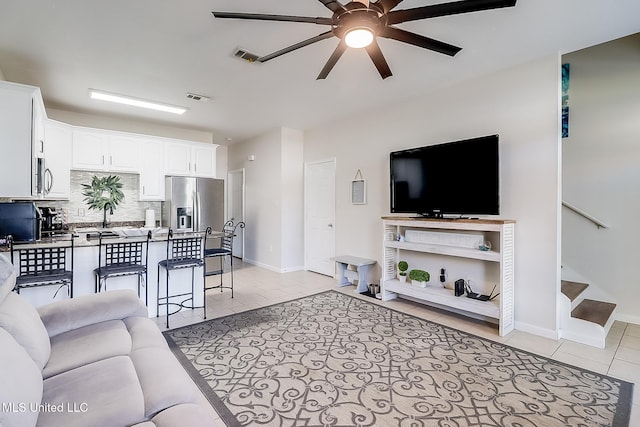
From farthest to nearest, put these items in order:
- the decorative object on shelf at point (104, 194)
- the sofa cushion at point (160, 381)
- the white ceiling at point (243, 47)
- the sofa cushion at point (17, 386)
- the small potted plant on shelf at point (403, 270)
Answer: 1. the decorative object on shelf at point (104, 194)
2. the small potted plant on shelf at point (403, 270)
3. the white ceiling at point (243, 47)
4. the sofa cushion at point (160, 381)
5. the sofa cushion at point (17, 386)

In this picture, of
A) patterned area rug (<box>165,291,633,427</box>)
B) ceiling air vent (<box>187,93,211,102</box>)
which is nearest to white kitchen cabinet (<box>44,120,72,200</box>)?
ceiling air vent (<box>187,93,211,102</box>)

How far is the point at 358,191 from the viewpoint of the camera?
4.90 metres

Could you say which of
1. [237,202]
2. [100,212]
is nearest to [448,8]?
A: [100,212]

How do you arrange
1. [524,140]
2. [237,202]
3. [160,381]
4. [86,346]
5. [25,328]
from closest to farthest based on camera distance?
[160,381], [25,328], [86,346], [524,140], [237,202]

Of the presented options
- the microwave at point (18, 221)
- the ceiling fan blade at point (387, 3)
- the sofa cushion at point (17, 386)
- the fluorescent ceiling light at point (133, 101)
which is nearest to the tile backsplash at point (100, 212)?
the fluorescent ceiling light at point (133, 101)

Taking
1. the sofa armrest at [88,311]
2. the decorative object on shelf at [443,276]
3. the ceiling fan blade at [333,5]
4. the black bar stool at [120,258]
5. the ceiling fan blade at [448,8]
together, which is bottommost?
the decorative object on shelf at [443,276]

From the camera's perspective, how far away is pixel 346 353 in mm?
2688

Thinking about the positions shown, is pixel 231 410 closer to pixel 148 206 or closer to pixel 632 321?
pixel 632 321

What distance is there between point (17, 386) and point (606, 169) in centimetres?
515

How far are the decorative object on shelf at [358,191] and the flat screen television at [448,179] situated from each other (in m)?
0.72

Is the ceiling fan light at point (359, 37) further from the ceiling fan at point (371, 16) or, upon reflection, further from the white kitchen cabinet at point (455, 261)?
the white kitchen cabinet at point (455, 261)

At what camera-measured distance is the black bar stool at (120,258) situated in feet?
10.0

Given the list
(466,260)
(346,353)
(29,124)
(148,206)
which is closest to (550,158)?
(466,260)

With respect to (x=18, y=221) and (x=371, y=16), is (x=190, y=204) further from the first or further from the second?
(x=371, y=16)
